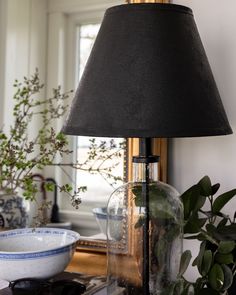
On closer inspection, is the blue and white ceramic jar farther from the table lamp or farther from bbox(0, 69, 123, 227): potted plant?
the table lamp

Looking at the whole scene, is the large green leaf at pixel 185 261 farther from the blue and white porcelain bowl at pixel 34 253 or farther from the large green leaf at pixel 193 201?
the blue and white porcelain bowl at pixel 34 253

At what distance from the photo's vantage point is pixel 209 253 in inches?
30.9

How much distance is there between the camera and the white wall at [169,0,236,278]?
99cm

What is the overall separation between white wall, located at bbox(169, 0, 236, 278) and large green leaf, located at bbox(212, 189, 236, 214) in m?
0.12

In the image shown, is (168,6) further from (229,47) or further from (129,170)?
(129,170)

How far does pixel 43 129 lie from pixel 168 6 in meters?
0.66

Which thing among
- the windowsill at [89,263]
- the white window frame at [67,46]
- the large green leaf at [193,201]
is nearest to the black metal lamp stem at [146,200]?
the large green leaf at [193,201]

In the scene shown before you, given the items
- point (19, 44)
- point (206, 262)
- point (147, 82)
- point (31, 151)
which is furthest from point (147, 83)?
point (19, 44)

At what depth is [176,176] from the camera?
1.06 m

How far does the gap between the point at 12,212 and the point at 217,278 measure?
65 cm

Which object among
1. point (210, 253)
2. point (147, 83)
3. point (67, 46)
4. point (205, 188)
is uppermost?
point (67, 46)

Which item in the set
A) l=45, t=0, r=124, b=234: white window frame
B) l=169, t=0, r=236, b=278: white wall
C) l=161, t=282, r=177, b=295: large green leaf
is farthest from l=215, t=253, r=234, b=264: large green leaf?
l=45, t=0, r=124, b=234: white window frame

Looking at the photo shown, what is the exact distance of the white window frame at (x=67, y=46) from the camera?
3.88ft

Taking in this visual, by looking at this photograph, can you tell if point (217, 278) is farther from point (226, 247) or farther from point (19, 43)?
point (19, 43)
